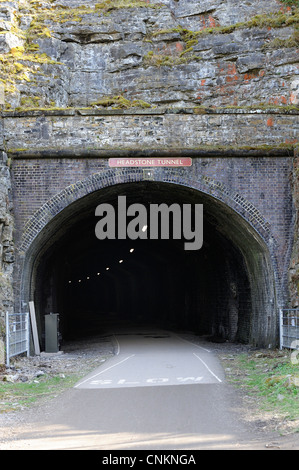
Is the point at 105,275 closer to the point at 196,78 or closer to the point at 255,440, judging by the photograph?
the point at 196,78

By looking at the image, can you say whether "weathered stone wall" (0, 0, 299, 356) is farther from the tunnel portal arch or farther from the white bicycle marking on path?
the white bicycle marking on path

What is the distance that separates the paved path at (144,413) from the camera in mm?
6082

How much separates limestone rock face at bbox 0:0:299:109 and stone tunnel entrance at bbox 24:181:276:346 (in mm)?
6169

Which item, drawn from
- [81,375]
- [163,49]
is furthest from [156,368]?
[163,49]

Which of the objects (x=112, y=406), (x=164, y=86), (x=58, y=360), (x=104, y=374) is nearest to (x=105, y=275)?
(x=164, y=86)

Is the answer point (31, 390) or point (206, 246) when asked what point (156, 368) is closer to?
point (31, 390)

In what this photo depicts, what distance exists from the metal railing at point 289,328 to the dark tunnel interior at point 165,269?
10.3 ft

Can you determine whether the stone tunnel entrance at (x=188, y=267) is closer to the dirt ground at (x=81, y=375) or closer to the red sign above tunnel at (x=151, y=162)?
the red sign above tunnel at (x=151, y=162)

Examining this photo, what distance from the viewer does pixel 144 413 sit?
769cm

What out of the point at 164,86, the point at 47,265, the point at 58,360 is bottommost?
the point at 58,360

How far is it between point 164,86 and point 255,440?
63.6 feet

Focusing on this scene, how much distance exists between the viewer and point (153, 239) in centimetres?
2625

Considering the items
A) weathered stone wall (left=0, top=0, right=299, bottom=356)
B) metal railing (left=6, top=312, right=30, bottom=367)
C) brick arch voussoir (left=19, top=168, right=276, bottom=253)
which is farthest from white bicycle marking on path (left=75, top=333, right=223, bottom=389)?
weathered stone wall (left=0, top=0, right=299, bottom=356)

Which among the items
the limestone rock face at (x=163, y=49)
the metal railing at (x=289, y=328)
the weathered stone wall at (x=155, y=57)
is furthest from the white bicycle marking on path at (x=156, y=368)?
the limestone rock face at (x=163, y=49)
